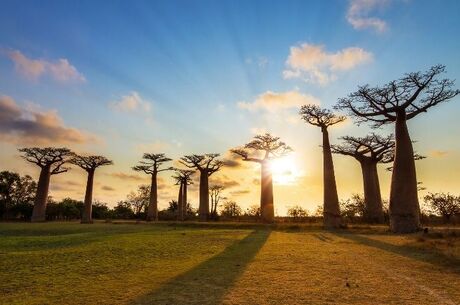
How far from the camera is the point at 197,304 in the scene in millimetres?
4457

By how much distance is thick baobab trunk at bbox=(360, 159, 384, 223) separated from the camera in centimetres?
2864

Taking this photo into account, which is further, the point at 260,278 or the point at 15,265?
the point at 15,265

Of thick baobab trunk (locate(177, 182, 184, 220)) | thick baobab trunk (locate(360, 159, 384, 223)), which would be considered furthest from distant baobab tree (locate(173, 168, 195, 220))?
thick baobab trunk (locate(360, 159, 384, 223))

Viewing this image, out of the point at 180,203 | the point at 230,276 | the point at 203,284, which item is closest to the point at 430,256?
the point at 230,276

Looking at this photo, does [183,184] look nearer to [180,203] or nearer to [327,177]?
[180,203]

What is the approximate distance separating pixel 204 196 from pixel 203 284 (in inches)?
1339

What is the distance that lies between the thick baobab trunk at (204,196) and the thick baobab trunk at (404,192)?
2372 cm

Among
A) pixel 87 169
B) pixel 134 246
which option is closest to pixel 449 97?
pixel 134 246

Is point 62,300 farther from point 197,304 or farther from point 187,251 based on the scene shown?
point 187,251

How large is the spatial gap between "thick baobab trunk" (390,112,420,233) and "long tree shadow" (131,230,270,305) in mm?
11305

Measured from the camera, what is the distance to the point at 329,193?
22.9 metres

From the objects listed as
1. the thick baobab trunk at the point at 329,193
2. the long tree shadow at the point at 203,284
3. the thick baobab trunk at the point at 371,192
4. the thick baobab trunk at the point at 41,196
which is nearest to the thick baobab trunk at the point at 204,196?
the thick baobab trunk at the point at 41,196

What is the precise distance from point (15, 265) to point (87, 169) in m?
31.6

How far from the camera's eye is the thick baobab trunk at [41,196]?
1403 inches
